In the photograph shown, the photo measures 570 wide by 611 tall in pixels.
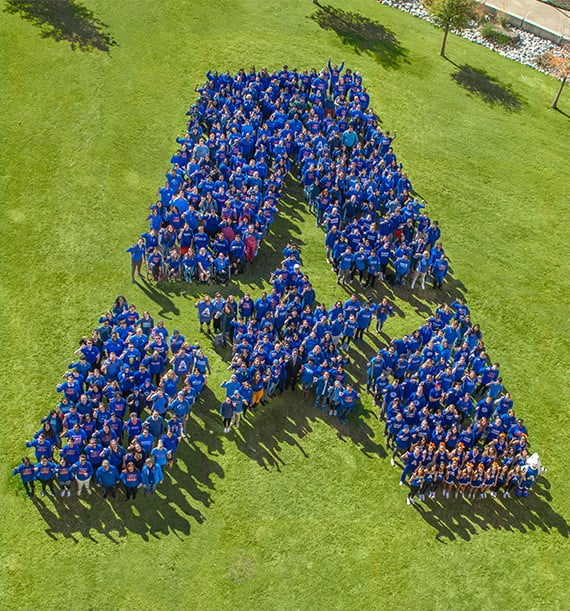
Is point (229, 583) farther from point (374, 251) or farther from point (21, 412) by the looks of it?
point (374, 251)

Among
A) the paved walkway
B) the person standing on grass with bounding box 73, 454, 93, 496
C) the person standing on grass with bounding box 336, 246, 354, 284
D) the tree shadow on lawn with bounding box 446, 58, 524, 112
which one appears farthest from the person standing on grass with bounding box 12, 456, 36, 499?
the paved walkway

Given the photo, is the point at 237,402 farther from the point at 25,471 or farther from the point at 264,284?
the point at 264,284

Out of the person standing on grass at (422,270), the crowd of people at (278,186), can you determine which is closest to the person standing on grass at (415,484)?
the crowd of people at (278,186)

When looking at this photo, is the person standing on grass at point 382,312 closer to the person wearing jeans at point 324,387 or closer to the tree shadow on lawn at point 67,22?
the person wearing jeans at point 324,387

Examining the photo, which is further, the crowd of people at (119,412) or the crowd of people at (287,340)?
the crowd of people at (287,340)

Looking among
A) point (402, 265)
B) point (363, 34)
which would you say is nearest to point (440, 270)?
point (402, 265)

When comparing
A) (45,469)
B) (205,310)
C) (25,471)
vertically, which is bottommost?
(25,471)
